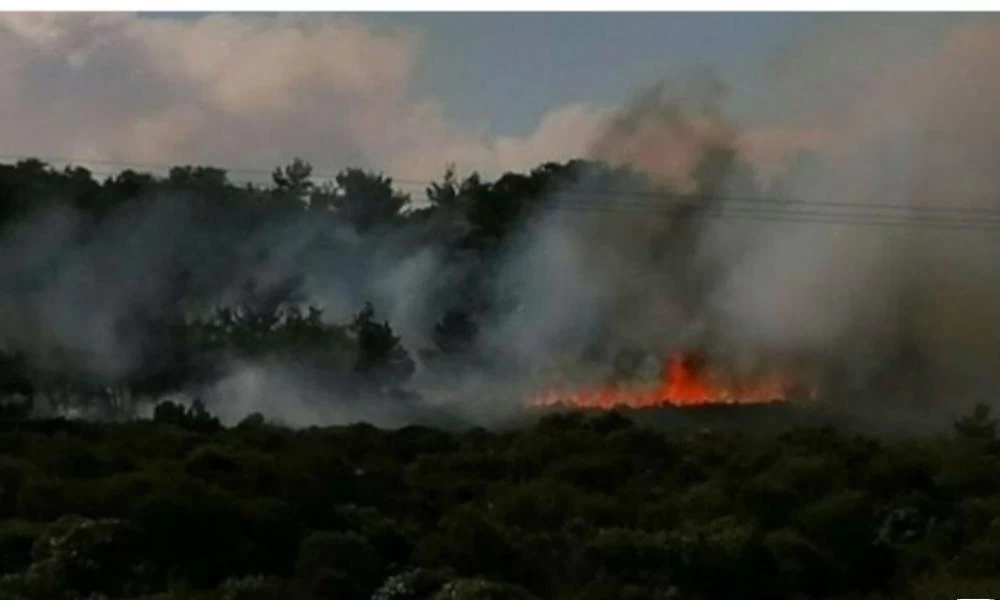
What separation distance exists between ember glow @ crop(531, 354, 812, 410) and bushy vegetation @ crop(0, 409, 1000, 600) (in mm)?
22846

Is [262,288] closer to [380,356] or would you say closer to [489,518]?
[380,356]

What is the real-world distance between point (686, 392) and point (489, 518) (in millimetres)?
40616

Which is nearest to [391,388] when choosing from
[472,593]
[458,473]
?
[458,473]

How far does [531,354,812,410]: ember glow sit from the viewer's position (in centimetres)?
6869

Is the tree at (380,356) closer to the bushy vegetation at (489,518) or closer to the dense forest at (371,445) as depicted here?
the dense forest at (371,445)

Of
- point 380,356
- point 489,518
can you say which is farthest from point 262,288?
point 489,518

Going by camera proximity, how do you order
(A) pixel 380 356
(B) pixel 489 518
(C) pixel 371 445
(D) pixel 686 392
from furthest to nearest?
(D) pixel 686 392, (A) pixel 380 356, (C) pixel 371 445, (B) pixel 489 518

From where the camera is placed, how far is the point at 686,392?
70.0m

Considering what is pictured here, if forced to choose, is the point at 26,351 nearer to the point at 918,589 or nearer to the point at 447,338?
the point at 447,338

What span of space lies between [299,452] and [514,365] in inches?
1167

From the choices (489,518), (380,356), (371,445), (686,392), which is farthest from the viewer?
(686,392)

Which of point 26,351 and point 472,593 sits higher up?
point 26,351

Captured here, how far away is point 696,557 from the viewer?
2688cm

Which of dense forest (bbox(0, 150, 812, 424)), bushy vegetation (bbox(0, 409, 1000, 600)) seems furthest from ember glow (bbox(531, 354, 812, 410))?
bushy vegetation (bbox(0, 409, 1000, 600))
